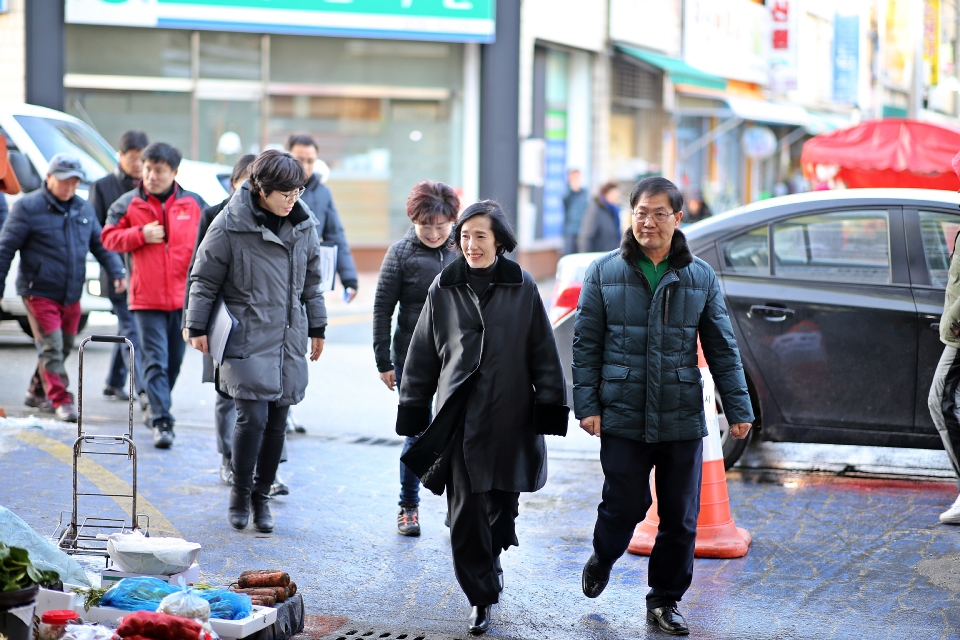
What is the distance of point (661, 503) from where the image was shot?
15.2 feet

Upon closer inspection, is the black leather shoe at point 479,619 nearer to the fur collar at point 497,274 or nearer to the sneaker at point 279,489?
the fur collar at point 497,274

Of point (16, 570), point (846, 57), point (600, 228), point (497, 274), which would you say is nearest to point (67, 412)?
point (16, 570)

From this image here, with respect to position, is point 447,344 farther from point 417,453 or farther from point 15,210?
point 15,210

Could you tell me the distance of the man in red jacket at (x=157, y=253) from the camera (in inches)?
300

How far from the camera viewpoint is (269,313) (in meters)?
5.73

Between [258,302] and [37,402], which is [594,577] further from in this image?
[37,402]

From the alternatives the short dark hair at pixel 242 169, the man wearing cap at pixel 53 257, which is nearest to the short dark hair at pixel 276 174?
the short dark hair at pixel 242 169

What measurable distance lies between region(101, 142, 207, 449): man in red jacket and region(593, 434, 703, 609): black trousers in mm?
3879

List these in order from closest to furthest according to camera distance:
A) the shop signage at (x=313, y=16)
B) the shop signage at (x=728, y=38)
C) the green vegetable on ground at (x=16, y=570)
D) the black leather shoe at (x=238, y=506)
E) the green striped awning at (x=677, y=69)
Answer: the green vegetable on ground at (x=16, y=570)
the black leather shoe at (x=238, y=506)
the shop signage at (x=313, y=16)
the green striped awning at (x=677, y=69)
the shop signage at (x=728, y=38)

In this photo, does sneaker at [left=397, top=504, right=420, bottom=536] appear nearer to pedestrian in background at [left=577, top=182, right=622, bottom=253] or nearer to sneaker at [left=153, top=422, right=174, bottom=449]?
sneaker at [left=153, top=422, right=174, bottom=449]

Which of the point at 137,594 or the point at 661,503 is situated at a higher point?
the point at 661,503

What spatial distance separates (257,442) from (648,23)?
19.5 m

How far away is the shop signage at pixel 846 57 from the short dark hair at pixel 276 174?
33527mm

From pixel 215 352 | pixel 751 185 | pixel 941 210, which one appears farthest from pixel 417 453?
pixel 751 185
